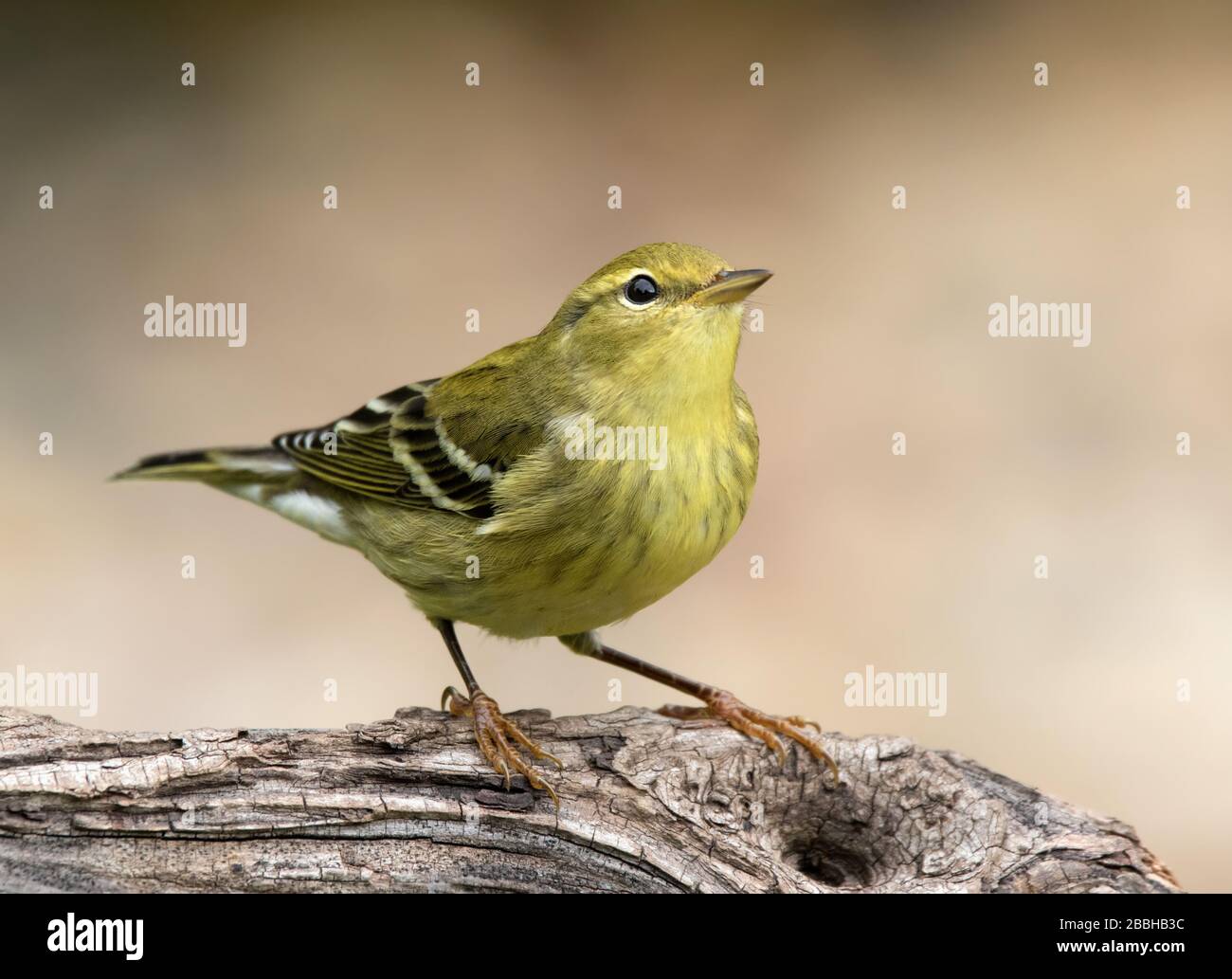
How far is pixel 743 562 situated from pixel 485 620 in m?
3.85

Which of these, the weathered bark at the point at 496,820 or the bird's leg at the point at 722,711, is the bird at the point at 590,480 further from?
the weathered bark at the point at 496,820

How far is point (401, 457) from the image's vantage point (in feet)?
18.0

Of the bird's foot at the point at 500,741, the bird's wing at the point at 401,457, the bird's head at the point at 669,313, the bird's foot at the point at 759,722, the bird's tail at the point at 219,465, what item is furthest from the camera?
the bird's tail at the point at 219,465

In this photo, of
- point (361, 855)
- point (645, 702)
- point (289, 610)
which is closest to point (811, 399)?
point (645, 702)

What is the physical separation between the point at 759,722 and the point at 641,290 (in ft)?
5.46

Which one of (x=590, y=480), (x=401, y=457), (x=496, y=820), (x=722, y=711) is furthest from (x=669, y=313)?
(x=496, y=820)

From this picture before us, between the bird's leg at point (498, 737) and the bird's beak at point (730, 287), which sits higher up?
the bird's beak at point (730, 287)

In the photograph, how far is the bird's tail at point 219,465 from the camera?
6.00m

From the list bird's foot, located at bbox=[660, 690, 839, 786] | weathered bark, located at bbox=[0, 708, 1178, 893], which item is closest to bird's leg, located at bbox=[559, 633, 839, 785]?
bird's foot, located at bbox=[660, 690, 839, 786]

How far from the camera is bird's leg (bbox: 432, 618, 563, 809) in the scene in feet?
14.6

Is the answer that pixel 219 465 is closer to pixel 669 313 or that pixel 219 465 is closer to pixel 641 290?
pixel 641 290

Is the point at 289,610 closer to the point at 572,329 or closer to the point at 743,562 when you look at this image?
the point at 743,562

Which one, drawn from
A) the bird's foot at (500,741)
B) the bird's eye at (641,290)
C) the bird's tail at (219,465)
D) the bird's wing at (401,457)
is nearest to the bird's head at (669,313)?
the bird's eye at (641,290)

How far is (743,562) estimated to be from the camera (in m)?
8.60
